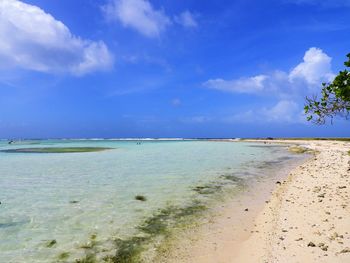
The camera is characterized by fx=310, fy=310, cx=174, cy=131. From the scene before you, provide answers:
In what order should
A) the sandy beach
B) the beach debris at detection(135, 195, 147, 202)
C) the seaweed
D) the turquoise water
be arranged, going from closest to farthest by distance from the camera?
the sandy beach → the seaweed → the turquoise water → the beach debris at detection(135, 195, 147, 202)

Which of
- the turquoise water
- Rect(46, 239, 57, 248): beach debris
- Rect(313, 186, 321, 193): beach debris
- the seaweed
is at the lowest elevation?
the seaweed

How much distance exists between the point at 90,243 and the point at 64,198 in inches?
286

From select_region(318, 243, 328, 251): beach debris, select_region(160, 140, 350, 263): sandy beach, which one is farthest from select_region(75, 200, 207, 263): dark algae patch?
select_region(318, 243, 328, 251): beach debris

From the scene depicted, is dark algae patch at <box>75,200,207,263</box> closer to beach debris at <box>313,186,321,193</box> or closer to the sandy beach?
the sandy beach

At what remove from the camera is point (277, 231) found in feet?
32.9

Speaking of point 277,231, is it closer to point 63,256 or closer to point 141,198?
point 63,256

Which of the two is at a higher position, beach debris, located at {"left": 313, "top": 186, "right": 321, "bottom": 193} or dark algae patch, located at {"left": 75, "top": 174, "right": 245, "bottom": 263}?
beach debris, located at {"left": 313, "top": 186, "right": 321, "bottom": 193}

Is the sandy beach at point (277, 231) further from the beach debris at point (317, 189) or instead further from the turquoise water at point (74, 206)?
the turquoise water at point (74, 206)

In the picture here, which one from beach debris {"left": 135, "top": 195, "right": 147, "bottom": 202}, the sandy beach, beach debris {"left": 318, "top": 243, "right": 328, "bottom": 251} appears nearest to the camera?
beach debris {"left": 318, "top": 243, "right": 328, "bottom": 251}

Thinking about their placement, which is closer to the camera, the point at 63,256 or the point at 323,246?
the point at 323,246

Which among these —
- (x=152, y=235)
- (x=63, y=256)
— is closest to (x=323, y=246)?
(x=152, y=235)

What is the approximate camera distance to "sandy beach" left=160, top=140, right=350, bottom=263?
815 cm

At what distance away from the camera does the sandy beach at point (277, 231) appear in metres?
8.15

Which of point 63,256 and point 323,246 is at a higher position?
point 323,246
